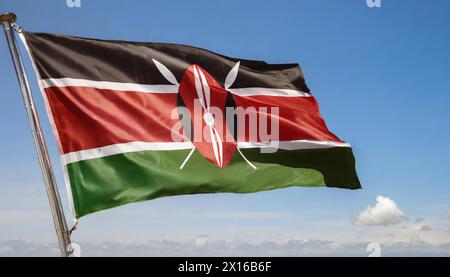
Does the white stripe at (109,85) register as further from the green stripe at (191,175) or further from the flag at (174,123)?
the green stripe at (191,175)

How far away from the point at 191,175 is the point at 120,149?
1593 millimetres

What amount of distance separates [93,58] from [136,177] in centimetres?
265

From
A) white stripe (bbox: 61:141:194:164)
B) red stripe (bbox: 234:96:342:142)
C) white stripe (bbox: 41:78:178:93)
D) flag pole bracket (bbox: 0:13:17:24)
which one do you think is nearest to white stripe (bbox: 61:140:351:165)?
white stripe (bbox: 61:141:194:164)

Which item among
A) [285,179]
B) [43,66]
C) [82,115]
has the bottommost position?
[285,179]

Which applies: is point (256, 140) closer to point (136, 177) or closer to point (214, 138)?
point (214, 138)

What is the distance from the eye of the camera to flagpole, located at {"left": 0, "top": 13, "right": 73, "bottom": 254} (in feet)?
30.1

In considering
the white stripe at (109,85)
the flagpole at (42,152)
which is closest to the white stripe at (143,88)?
the white stripe at (109,85)

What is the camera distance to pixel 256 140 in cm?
1302

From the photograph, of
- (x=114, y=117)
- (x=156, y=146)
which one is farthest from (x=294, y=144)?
(x=114, y=117)

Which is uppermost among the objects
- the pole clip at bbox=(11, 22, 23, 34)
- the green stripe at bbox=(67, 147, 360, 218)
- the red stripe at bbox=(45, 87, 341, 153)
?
the pole clip at bbox=(11, 22, 23, 34)

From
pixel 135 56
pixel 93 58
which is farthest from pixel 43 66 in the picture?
pixel 135 56

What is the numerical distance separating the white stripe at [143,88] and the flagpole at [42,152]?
0.98 meters

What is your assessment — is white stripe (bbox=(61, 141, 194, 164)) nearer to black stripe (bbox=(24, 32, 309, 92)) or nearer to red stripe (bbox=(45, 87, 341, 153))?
red stripe (bbox=(45, 87, 341, 153))

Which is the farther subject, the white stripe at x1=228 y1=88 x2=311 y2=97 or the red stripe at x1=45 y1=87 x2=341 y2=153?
the white stripe at x1=228 y1=88 x2=311 y2=97
